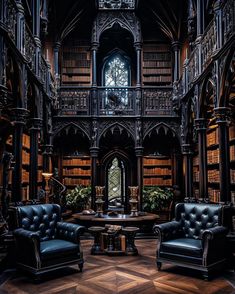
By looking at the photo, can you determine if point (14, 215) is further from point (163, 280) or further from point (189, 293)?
point (189, 293)

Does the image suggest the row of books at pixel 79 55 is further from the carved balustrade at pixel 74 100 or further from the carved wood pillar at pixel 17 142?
the carved wood pillar at pixel 17 142

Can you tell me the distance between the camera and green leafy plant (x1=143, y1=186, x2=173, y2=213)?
9.85m

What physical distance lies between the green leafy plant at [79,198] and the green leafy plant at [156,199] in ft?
5.92

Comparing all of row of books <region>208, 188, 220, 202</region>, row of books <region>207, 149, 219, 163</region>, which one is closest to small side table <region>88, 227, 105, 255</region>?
row of books <region>208, 188, 220, 202</region>

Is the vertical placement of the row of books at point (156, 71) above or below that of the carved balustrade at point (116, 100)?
above

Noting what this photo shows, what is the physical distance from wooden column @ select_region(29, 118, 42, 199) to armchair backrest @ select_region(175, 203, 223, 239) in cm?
313

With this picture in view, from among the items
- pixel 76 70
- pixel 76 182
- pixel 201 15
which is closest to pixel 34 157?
pixel 76 182

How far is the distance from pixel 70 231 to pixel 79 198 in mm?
4932

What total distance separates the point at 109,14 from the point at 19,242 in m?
8.22

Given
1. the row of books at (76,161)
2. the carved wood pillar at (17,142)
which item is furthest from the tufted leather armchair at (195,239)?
the row of books at (76,161)

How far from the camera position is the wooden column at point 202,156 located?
6.73m

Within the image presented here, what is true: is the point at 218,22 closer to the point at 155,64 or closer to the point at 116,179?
the point at 155,64

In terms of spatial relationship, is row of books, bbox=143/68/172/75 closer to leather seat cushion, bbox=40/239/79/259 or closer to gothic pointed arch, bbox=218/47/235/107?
gothic pointed arch, bbox=218/47/235/107

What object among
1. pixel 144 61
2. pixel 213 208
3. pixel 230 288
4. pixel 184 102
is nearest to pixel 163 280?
pixel 230 288
